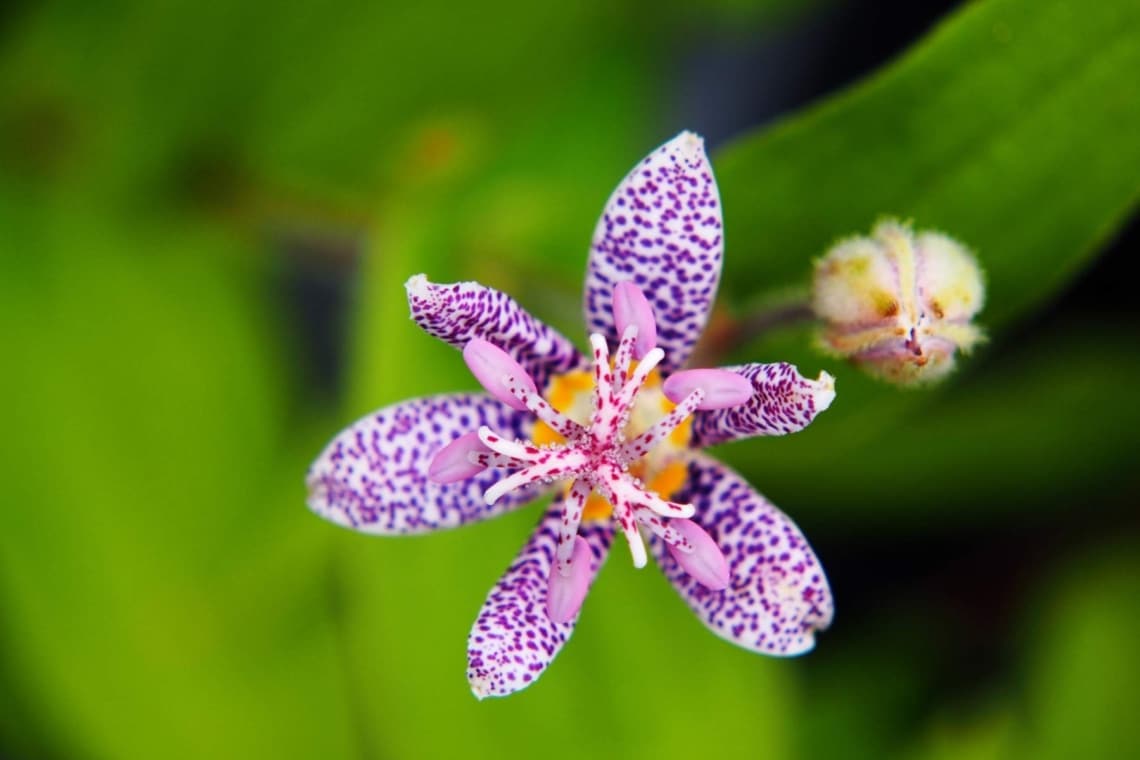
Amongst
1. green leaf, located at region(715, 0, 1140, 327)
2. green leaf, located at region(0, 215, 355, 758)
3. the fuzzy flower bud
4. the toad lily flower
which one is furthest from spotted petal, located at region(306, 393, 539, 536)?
Result: green leaf, located at region(0, 215, 355, 758)

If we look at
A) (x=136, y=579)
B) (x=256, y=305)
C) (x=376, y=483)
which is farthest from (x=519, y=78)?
(x=376, y=483)

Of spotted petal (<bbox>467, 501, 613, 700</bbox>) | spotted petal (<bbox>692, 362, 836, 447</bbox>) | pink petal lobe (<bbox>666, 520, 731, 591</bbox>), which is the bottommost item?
spotted petal (<bbox>467, 501, 613, 700</bbox>)

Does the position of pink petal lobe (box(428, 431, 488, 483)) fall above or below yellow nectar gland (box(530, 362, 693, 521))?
below

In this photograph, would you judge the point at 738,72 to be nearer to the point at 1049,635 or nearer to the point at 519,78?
the point at 519,78

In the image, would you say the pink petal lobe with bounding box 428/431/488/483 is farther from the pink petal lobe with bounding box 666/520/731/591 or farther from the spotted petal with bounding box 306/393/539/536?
the pink petal lobe with bounding box 666/520/731/591

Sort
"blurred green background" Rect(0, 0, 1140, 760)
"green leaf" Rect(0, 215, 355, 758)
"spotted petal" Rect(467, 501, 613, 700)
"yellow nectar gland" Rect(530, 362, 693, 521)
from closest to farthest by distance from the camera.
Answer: "spotted petal" Rect(467, 501, 613, 700), "yellow nectar gland" Rect(530, 362, 693, 521), "blurred green background" Rect(0, 0, 1140, 760), "green leaf" Rect(0, 215, 355, 758)

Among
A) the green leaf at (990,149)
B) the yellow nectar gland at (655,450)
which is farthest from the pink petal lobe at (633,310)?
the green leaf at (990,149)

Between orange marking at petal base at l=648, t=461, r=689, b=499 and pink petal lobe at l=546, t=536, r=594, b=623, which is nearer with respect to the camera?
pink petal lobe at l=546, t=536, r=594, b=623
